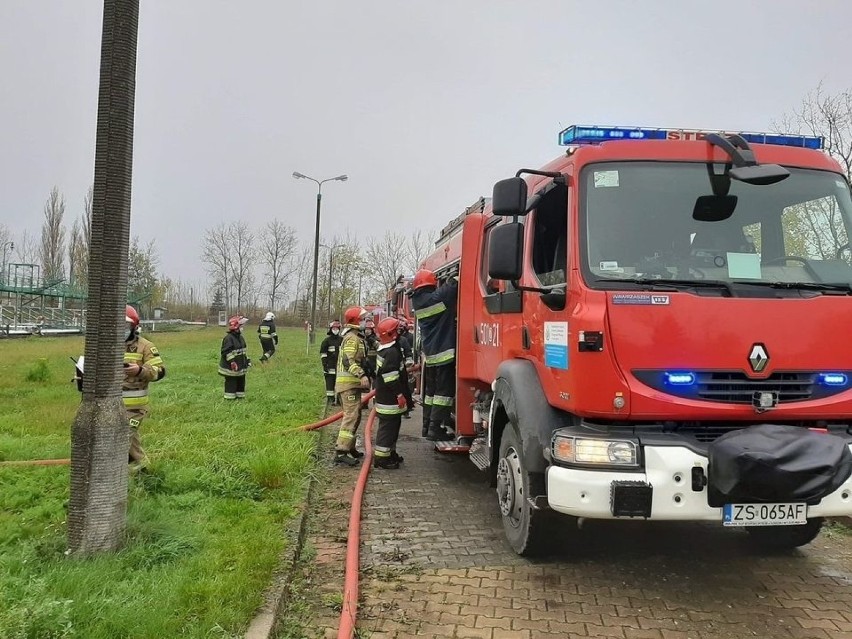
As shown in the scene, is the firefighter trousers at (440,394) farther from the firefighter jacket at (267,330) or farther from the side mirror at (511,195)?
the firefighter jacket at (267,330)

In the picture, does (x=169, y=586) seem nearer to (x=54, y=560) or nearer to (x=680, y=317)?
(x=54, y=560)

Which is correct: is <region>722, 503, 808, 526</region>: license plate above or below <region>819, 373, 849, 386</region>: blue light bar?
below

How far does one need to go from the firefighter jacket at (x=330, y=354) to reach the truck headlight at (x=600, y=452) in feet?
27.6

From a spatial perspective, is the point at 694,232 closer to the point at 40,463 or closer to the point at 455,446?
the point at 455,446

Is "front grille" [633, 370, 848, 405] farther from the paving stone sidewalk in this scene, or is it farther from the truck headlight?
the paving stone sidewalk

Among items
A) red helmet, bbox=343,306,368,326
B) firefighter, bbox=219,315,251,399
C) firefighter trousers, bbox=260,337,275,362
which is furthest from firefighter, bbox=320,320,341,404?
firefighter trousers, bbox=260,337,275,362

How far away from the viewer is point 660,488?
10.7 feet

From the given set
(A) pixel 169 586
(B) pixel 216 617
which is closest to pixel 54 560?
(A) pixel 169 586

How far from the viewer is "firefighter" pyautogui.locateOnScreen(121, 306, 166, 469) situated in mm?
5559

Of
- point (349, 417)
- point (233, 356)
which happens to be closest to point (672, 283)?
point (349, 417)

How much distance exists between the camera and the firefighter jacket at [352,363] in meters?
6.92

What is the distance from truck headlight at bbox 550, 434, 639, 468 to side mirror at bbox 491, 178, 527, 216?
134 cm

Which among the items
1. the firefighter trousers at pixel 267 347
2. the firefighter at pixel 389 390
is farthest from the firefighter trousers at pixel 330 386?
the firefighter trousers at pixel 267 347

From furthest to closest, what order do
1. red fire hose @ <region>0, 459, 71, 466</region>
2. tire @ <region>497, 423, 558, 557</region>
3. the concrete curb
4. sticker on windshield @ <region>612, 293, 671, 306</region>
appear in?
1. red fire hose @ <region>0, 459, 71, 466</region>
2. tire @ <region>497, 423, 558, 557</region>
3. sticker on windshield @ <region>612, 293, 671, 306</region>
4. the concrete curb
